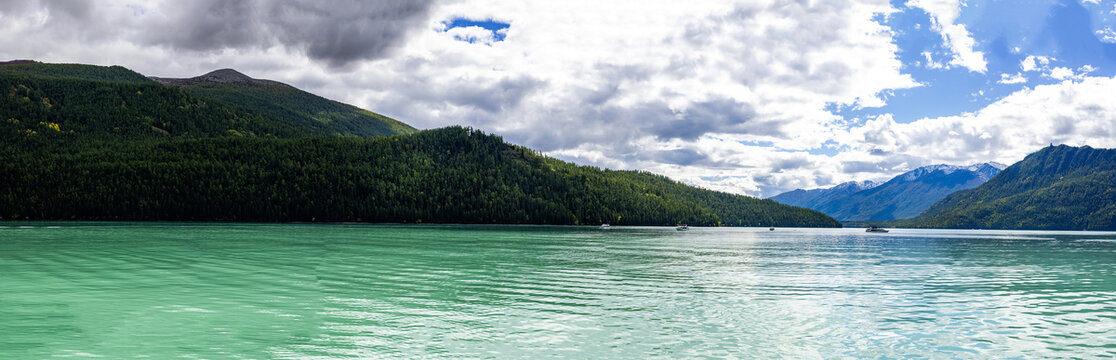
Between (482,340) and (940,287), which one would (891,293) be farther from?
(482,340)

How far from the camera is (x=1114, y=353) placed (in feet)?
77.9

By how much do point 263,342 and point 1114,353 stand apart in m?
31.9

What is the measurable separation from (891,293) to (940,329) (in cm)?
1543

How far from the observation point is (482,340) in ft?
83.3

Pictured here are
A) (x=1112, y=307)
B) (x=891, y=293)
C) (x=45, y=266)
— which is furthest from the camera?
(x=45, y=266)

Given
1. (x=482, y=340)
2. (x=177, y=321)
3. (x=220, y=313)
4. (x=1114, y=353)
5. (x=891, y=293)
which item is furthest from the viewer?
(x=891, y=293)

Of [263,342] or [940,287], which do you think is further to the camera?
[940,287]

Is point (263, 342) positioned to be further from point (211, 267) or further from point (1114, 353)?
point (211, 267)

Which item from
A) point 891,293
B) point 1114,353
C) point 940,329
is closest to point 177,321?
point 940,329

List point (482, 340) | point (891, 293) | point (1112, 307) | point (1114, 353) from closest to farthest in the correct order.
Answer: point (1114, 353), point (482, 340), point (1112, 307), point (891, 293)

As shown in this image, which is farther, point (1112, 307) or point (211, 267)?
point (211, 267)

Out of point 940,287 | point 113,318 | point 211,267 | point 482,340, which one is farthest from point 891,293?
point 211,267

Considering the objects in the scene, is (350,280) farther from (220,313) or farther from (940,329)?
(940,329)

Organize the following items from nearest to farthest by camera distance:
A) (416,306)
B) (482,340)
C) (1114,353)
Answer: (1114,353)
(482,340)
(416,306)
